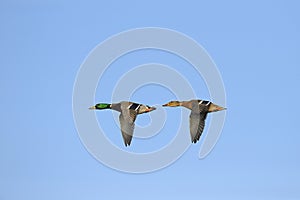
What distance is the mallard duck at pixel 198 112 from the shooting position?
33.0ft

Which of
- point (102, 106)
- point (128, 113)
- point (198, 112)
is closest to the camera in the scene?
point (128, 113)

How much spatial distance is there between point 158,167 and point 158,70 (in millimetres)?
1852

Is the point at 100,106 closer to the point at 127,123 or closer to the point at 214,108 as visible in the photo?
the point at 127,123

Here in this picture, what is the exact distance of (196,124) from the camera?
1017 cm

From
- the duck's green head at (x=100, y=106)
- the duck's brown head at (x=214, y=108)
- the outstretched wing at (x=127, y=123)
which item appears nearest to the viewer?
the outstretched wing at (x=127, y=123)

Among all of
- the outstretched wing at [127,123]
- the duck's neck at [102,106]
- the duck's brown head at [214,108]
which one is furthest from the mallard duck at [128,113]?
the duck's brown head at [214,108]

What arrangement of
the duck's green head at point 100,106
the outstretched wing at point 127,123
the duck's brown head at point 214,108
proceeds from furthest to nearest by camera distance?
the duck's green head at point 100,106 → the duck's brown head at point 214,108 → the outstretched wing at point 127,123

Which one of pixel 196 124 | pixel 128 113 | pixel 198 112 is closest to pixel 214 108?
pixel 198 112

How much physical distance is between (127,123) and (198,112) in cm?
140

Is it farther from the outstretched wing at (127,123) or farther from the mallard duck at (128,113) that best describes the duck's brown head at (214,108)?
the outstretched wing at (127,123)

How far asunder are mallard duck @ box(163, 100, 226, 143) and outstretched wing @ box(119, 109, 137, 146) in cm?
109

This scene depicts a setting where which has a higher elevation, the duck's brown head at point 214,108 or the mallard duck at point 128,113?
the duck's brown head at point 214,108

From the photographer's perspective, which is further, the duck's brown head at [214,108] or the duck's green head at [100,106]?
the duck's green head at [100,106]

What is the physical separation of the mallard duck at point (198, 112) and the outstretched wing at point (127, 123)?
3.58 ft
